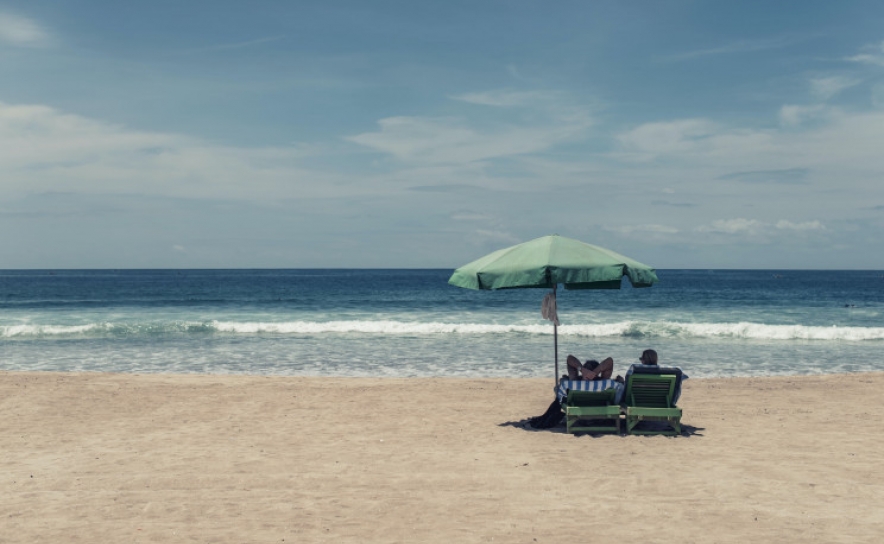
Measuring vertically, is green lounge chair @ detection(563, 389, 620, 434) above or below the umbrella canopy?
below

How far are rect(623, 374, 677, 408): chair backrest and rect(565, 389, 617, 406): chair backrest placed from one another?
221 millimetres

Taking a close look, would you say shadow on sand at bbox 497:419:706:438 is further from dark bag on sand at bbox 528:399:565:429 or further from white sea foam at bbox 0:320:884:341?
white sea foam at bbox 0:320:884:341

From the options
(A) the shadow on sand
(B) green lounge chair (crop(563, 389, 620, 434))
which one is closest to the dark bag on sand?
(A) the shadow on sand

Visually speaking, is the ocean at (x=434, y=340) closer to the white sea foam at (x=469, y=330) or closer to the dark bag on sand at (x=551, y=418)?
the white sea foam at (x=469, y=330)

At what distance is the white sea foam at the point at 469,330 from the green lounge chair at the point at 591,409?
17516 millimetres

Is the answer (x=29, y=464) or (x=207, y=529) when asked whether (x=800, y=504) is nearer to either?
(x=207, y=529)

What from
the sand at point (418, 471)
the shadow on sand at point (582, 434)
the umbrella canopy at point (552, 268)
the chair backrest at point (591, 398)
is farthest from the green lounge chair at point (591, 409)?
the umbrella canopy at point (552, 268)

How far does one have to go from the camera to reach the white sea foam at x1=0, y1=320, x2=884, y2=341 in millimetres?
26859

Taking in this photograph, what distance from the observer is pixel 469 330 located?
28.3m

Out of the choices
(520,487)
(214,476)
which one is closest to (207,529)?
(214,476)

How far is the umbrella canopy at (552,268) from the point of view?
27.4 feet

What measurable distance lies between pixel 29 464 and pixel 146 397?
4.54m

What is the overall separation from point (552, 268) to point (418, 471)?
113 inches

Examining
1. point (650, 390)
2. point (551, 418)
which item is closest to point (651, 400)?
point (650, 390)
